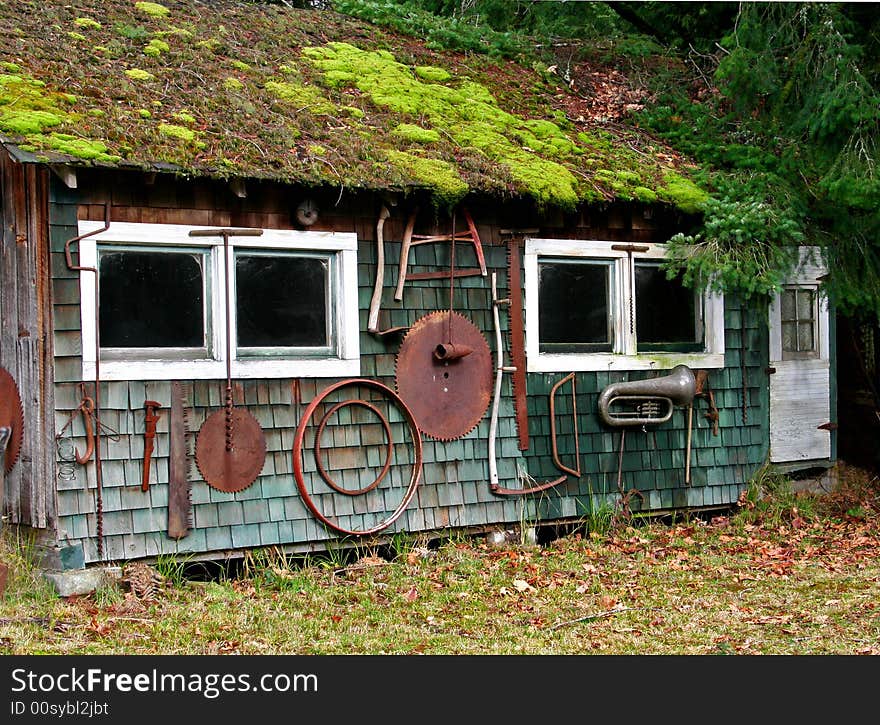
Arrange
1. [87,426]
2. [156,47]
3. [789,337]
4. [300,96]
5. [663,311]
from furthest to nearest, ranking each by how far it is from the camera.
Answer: [789,337] → [663,311] → [300,96] → [156,47] → [87,426]

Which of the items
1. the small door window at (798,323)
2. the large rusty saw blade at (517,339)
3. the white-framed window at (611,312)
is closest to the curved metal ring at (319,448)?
the large rusty saw blade at (517,339)

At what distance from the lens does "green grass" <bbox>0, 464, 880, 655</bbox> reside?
6652 mm

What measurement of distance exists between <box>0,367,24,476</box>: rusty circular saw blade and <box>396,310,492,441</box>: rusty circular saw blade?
285 centimetres

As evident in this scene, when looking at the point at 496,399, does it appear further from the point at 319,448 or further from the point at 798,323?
the point at 798,323

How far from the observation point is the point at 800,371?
11258 mm

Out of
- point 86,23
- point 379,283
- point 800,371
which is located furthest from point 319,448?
point 800,371

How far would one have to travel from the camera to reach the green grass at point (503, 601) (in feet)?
21.8

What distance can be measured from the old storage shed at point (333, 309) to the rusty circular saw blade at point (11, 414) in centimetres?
2

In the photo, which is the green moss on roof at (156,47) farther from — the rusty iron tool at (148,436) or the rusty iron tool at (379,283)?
the rusty iron tool at (148,436)

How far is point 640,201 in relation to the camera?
984cm

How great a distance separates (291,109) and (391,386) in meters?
2.40

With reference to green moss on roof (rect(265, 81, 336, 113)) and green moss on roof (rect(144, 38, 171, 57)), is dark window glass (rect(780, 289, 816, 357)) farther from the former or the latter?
green moss on roof (rect(144, 38, 171, 57))

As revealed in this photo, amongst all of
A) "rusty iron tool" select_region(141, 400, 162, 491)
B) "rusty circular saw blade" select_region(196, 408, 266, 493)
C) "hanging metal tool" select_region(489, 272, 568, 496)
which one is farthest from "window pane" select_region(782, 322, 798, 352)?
"rusty iron tool" select_region(141, 400, 162, 491)

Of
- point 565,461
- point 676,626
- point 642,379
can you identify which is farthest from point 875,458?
point 676,626
